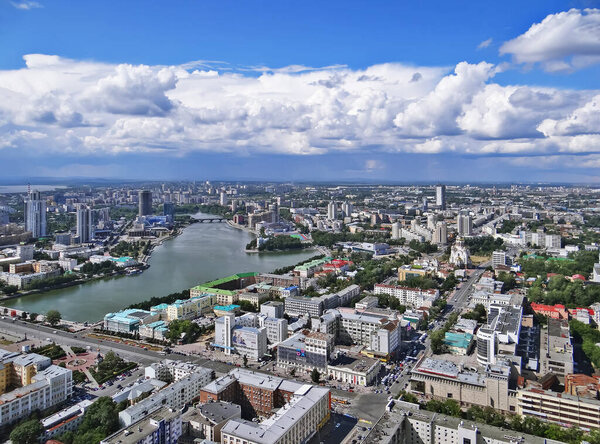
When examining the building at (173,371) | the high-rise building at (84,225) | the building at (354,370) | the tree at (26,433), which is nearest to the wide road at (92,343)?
the building at (173,371)

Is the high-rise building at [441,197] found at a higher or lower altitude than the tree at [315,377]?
higher

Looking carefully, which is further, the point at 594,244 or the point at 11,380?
the point at 594,244

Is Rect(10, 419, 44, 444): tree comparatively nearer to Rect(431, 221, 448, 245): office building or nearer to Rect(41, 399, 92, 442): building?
Rect(41, 399, 92, 442): building

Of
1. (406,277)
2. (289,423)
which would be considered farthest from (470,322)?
(289,423)

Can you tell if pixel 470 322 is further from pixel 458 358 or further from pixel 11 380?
pixel 11 380

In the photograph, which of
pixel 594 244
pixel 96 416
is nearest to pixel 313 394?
pixel 96 416

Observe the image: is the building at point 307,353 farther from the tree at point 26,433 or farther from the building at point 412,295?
the building at point 412,295

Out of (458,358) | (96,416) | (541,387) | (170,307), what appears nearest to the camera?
(96,416)

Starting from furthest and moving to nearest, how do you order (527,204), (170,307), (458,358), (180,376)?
(527,204)
(170,307)
(458,358)
(180,376)
